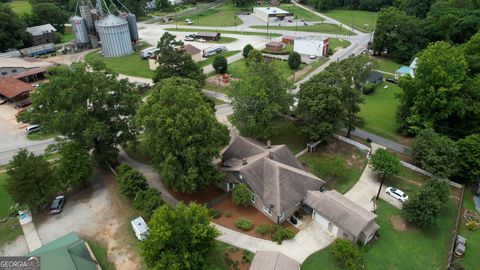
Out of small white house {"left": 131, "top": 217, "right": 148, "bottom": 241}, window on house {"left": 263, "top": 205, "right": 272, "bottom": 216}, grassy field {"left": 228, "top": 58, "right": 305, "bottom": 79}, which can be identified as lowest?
window on house {"left": 263, "top": 205, "right": 272, "bottom": 216}

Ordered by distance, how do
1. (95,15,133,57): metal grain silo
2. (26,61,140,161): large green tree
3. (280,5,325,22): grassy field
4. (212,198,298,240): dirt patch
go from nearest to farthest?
(212,198,298,240): dirt patch < (26,61,140,161): large green tree < (95,15,133,57): metal grain silo < (280,5,325,22): grassy field

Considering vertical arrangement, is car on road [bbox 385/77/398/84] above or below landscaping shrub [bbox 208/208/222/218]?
above

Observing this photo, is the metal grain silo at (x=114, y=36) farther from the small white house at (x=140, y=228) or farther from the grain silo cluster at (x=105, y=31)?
the small white house at (x=140, y=228)

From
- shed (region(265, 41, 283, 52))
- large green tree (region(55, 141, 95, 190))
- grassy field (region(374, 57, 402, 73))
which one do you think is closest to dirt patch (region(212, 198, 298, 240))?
large green tree (region(55, 141, 95, 190))

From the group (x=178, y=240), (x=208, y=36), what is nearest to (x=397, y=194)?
(x=178, y=240)

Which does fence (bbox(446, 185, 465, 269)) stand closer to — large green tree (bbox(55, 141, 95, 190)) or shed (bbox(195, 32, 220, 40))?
large green tree (bbox(55, 141, 95, 190))

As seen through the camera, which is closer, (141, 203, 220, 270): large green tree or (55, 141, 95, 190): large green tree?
(141, 203, 220, 270): large green tree

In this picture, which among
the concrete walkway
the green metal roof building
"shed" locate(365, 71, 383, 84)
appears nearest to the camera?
the green metal roof building
